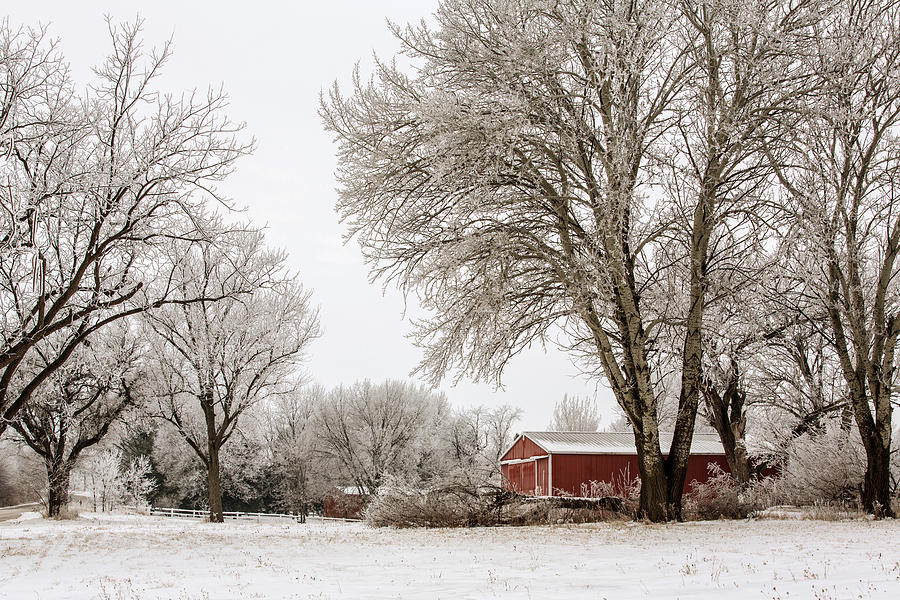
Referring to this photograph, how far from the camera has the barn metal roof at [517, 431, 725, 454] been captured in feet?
100

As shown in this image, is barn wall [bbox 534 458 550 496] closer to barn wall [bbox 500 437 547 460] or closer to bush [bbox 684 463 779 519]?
barn wall [bbox 500 437 547 460]

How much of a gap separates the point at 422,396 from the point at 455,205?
149 ft

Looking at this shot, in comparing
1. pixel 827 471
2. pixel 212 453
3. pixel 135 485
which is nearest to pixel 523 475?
pixel 212 453

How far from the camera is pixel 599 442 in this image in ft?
105

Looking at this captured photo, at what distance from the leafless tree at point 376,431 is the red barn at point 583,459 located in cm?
1913

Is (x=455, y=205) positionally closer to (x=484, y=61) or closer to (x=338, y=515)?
(x=484, y=61)

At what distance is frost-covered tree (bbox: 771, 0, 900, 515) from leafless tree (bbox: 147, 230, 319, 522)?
1775 cm

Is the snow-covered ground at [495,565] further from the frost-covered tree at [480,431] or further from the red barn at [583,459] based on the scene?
the frost-covered tree at [480,431]

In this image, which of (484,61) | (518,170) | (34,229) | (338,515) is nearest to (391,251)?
(518,170)

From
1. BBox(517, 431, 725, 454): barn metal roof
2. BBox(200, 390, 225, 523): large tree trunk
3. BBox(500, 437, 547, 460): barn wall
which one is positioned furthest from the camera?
BBox(500, 437, 547, 460): barn wall

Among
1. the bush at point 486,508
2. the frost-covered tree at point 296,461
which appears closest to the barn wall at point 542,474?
the bush at point 486,508

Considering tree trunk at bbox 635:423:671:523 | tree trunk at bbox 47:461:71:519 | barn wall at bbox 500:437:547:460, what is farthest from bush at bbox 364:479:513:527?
barn wall at bbox 500:437:547:460

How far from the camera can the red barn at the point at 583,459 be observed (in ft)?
99.1

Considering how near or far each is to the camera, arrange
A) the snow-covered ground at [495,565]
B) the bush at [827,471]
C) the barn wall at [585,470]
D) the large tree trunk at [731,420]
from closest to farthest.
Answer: the snow-covered ground at [495,565] < the bush at [827,471] < the large tree trunk at [731,420] < the barn wall at [585,470]
